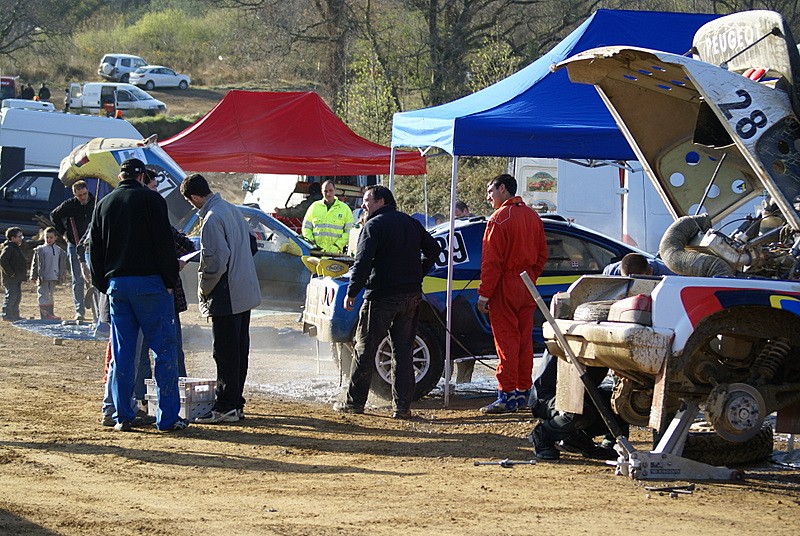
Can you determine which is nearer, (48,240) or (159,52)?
(48,240)

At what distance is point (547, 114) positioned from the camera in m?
10.9

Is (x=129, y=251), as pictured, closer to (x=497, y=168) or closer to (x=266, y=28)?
(x=497, y=168)

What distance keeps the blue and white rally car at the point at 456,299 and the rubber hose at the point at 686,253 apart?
3.79m

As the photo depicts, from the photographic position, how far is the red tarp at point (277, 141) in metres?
21.1

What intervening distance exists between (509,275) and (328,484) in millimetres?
3432

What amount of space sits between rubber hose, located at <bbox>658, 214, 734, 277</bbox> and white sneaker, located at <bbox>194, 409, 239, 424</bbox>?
4040 mm

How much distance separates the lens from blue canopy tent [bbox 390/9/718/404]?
34.8ft

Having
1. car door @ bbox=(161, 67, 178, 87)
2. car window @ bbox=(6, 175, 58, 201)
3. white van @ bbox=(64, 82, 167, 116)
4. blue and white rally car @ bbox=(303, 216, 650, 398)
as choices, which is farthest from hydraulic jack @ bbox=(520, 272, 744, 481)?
car door @ bbox=(161, 67, 178, 87)

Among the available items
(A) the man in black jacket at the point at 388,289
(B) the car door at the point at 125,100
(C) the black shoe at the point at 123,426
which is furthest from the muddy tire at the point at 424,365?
(B) the car door at the point at 125,100

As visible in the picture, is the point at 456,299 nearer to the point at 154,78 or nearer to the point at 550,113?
the point at 550,113

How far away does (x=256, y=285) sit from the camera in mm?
9719

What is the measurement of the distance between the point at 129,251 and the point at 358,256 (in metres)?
1.97

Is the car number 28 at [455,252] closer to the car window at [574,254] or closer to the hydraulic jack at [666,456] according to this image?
the car window at [574,254]

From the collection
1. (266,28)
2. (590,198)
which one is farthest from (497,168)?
(590,198)
